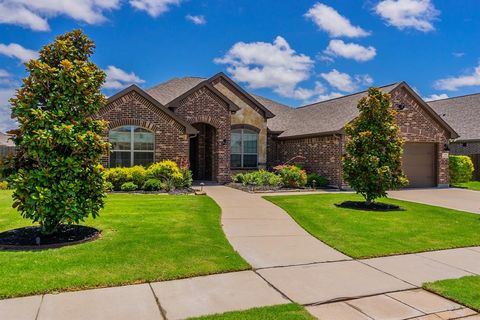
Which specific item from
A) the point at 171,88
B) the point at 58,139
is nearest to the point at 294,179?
the point at 171,88

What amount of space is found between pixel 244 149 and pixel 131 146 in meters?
7.12

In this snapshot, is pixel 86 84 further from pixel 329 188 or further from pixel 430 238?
pixel 329 188

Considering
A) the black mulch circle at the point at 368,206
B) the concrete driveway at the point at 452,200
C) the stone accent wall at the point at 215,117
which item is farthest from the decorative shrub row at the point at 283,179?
the black mulch circle at the point at 368,206

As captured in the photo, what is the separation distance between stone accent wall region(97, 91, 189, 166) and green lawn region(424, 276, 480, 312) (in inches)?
529

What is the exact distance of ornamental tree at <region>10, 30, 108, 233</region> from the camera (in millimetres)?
6961

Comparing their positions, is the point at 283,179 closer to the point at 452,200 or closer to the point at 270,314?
the point at 452,200

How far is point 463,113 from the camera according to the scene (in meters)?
30.5

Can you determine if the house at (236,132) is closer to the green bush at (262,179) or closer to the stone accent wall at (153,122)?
the stone accent wall at (153,122)

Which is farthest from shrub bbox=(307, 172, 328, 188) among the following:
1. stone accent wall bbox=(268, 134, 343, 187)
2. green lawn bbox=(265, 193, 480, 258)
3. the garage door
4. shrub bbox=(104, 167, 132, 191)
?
shrub bbox=(104, 167, 132, 191)

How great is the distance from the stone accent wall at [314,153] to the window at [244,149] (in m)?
1.70

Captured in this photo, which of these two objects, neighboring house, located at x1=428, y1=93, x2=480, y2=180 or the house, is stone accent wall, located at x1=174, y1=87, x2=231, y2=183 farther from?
neighboring house, located at x1=428, y1=93, x2=480, y2=180

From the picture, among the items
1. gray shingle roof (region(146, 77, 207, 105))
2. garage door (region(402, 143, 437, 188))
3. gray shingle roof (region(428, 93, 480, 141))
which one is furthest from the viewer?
gray shingle roof (region(428, 93, 480, 141))

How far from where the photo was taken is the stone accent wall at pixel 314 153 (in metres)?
18.6

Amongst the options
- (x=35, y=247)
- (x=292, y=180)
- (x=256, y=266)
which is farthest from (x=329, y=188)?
(x=35, y=247)
